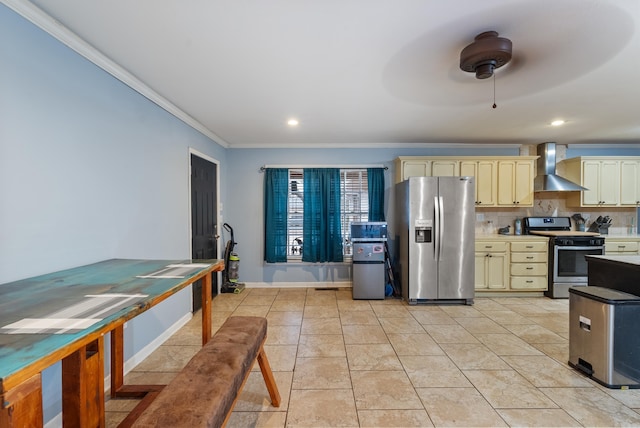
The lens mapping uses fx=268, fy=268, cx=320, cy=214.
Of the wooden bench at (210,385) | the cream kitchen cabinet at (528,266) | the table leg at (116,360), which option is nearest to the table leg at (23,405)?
the wooden bench at (210,385)

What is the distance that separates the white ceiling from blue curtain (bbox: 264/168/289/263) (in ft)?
3.93

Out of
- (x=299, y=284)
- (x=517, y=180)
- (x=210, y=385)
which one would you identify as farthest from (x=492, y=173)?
(x=210, y=385)

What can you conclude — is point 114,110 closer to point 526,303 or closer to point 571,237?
point 526,303

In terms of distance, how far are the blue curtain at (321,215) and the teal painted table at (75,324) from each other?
8.90ft

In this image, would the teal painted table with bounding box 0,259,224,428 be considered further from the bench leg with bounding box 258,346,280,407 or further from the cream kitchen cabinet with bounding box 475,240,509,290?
the cream kitchen cabinet with bounding box 475,240,509,290

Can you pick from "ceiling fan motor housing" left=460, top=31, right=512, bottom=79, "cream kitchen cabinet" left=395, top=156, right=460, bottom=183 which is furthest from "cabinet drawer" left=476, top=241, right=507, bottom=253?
"ceiling fan motor housing" left=460, top=31, right=512, bottom=79

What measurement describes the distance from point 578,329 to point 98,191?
398cm

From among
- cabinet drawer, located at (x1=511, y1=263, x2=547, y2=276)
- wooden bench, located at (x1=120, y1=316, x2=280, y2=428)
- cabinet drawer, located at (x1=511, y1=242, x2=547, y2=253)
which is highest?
cabinet drawer, located at (x1=511, y1=242, x2=547, y2=253)

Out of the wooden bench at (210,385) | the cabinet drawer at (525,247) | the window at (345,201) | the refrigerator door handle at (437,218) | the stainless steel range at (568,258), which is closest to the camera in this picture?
the wooden bench at (210,385)

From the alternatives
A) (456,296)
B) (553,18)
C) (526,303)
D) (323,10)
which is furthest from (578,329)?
(323,10)

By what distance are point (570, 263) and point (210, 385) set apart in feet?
16.9

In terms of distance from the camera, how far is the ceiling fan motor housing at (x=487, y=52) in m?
1.73

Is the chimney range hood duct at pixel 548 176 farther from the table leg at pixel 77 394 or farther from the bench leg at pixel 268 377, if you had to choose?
the table leg at pixel 77 394

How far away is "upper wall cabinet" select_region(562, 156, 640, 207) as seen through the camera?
4.34 m
